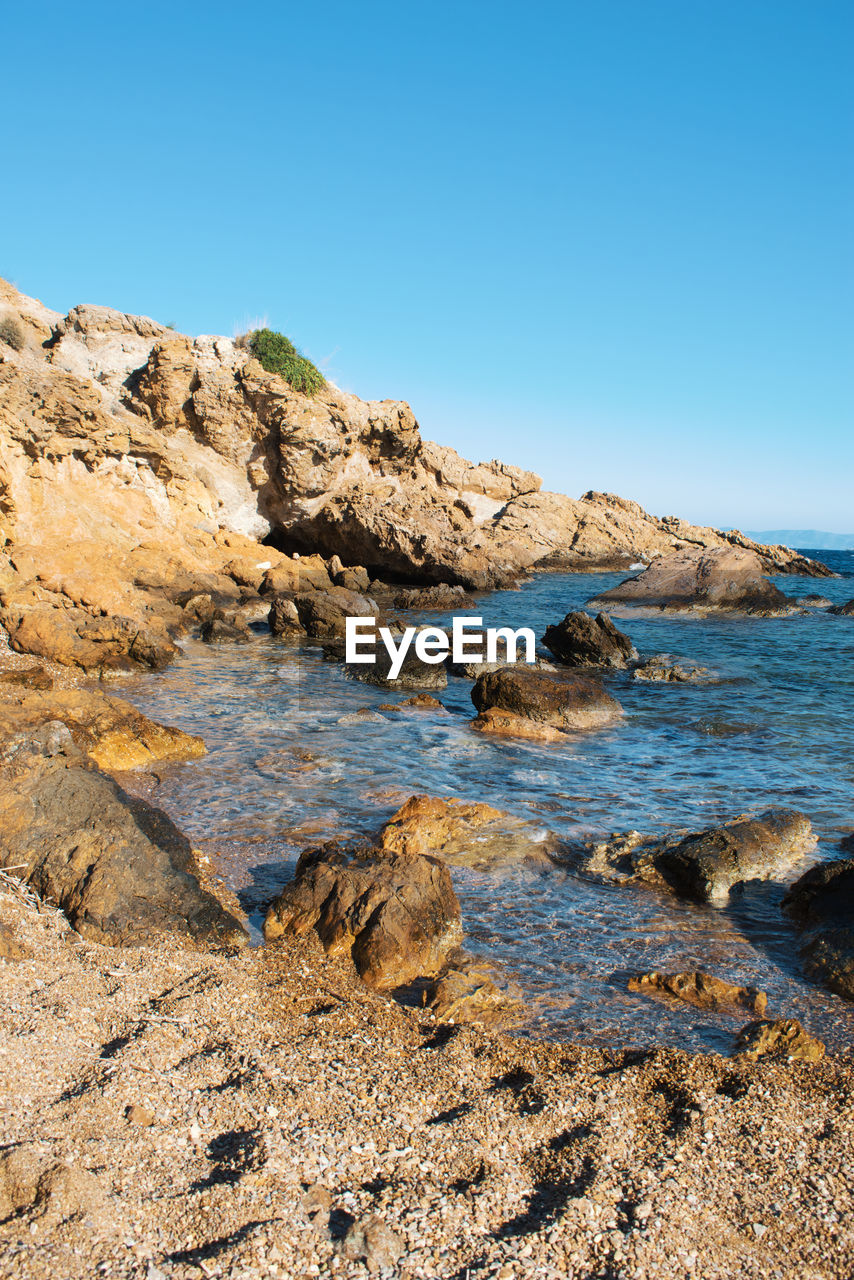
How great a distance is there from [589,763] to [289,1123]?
25.6 feet

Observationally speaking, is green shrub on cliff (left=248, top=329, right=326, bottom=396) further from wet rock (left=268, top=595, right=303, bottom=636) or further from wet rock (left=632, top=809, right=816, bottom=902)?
wet rock (left=632, top=809, right=816, bottom=902)

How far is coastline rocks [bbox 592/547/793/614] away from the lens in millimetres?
29031

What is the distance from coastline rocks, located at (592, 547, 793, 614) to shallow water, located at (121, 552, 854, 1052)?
9.75m

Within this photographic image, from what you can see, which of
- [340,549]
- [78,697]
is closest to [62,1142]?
[78,697]

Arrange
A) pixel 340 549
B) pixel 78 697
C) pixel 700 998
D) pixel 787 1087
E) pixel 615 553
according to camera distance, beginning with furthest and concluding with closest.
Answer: pixel 615 553
pixel 340 549
pixel 78 697
pixel 700 998
pixel 787 1087

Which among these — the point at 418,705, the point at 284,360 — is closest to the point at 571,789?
the point at 418,705

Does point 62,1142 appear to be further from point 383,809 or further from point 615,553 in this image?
point 615,553

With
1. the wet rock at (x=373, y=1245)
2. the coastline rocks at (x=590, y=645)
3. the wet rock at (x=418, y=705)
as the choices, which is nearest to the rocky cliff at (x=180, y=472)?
the wet rock at (x=418, y=705)

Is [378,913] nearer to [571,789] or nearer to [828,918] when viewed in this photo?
[828,918]

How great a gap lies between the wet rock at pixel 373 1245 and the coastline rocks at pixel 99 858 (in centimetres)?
283

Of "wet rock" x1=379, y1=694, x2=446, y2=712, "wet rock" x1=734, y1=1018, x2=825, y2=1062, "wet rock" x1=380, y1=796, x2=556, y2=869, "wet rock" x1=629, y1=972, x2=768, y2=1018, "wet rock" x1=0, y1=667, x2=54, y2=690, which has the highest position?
"wet rock" x1=0, y1=667, x2=54, y2=690

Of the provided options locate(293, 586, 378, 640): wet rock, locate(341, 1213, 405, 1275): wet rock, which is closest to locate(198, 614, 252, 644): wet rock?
locate(293, 586, 378, 640): wet rock

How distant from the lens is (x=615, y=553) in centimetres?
5031

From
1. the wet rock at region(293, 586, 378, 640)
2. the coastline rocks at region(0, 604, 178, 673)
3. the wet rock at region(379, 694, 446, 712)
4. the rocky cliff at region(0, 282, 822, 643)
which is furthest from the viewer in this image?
the wet rock at region(293, 586, 378, 640)
